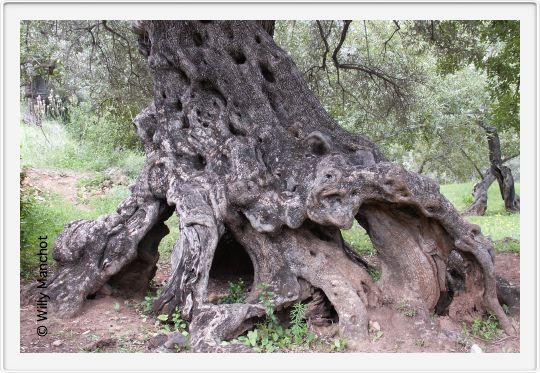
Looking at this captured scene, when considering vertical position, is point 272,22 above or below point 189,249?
above

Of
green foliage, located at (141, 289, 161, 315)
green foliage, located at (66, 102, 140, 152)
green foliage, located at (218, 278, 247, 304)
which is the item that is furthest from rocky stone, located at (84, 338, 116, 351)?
green foliage, located at (66, 102, 140, 152)

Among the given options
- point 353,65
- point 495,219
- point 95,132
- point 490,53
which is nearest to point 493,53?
point 490,53

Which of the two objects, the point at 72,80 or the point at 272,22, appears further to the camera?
the point at 72,80

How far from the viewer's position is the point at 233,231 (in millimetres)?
6250

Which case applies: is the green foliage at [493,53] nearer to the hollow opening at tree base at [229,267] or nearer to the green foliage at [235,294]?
the hollow opening at tree base at [229,267]

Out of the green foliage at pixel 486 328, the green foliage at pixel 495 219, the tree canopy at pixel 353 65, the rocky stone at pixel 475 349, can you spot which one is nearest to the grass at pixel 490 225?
the green foliage at pixel 495 219

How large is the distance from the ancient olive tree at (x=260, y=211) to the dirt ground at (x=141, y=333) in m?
0.17

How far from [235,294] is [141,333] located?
1293 millimetres

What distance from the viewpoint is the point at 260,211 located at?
581cm

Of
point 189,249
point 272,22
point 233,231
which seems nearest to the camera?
point 189,249
